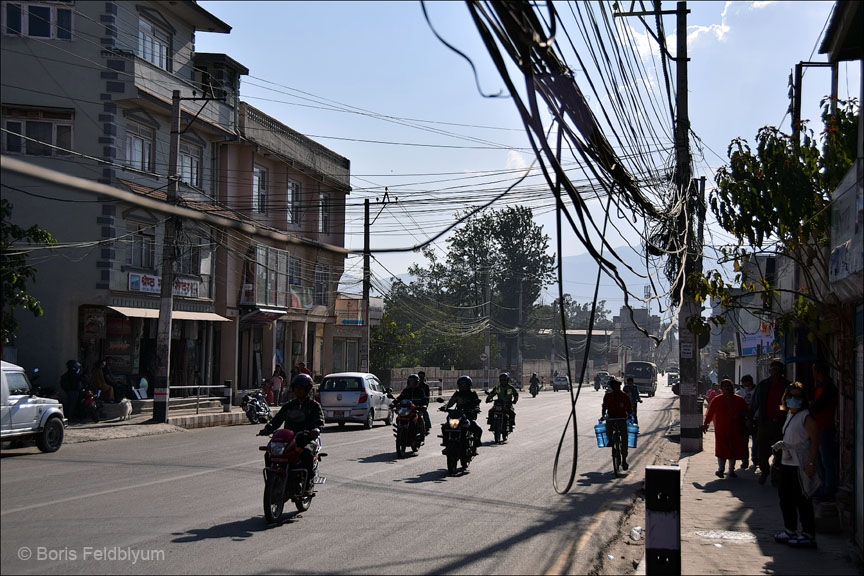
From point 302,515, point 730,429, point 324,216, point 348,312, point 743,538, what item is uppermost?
point 324,216

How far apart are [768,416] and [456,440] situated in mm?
5275

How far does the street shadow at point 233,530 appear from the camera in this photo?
28.6 feet

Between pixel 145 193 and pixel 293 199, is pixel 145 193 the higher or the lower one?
the lower one

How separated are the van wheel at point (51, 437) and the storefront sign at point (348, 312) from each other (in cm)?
3182

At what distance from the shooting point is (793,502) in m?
9.40

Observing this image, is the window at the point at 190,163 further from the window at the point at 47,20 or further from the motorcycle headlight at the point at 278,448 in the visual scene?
the motorcycle headlight at the point at 278,448

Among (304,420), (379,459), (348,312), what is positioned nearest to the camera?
(304,420)

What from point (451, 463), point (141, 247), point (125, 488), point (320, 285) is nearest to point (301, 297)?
point (320, 285)

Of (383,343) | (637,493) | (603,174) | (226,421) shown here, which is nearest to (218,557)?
(603,174)

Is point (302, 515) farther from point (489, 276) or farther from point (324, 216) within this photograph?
point (489, 276)

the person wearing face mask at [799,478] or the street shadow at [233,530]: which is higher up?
the person wearing face mask at [799,478]

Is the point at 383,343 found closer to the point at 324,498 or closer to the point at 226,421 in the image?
the point at 226,421

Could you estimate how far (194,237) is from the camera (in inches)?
1310

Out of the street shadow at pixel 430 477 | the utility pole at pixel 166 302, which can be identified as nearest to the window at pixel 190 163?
the utility pole at pixel 166 302
